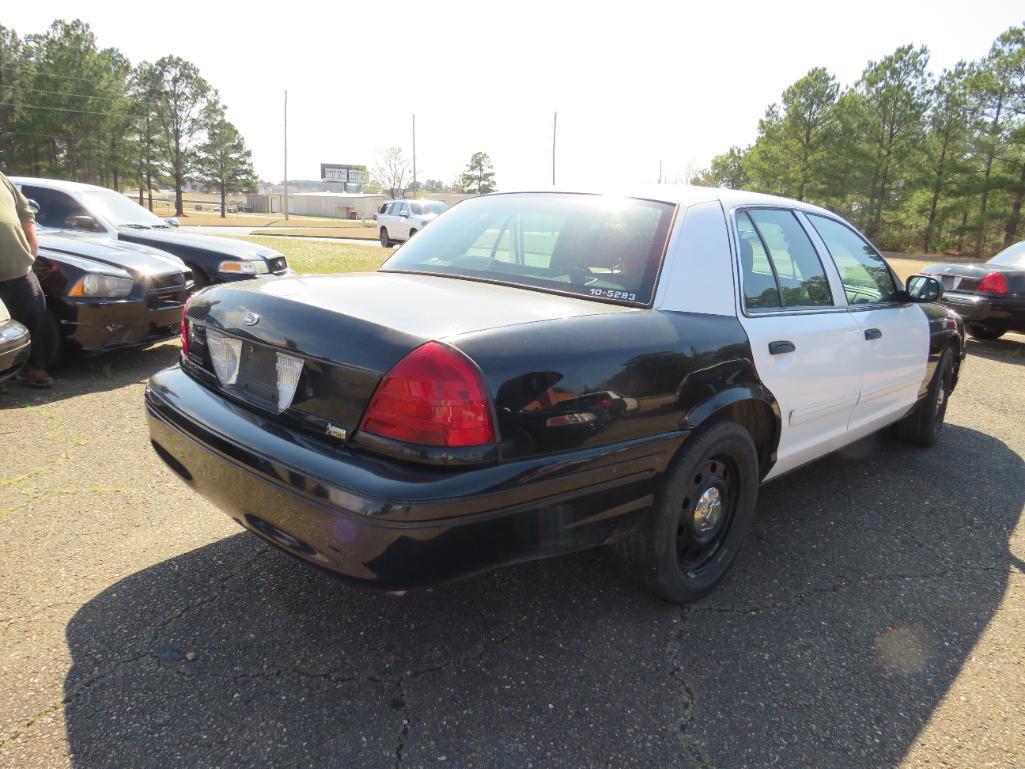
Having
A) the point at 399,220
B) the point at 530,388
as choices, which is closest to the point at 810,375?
the point at 530,388

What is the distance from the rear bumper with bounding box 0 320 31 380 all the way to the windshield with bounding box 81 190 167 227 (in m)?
3.17

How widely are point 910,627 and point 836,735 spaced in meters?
0.81

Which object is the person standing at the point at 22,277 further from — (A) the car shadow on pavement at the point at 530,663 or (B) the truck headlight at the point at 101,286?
(A) the car shadow on pavement at the point at 530,663

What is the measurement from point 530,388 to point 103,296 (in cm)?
458

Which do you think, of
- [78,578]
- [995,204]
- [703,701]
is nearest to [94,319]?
[78,578]

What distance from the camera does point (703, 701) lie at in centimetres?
211

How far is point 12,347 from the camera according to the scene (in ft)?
13.5

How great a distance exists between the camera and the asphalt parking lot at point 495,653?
190 centimetres

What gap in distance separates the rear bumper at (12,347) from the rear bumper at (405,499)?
8.65ft

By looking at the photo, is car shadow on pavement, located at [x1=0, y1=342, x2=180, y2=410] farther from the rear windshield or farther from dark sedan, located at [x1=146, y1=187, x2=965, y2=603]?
the rear windshield

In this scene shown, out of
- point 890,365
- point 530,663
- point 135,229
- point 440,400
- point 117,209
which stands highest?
point 117,209

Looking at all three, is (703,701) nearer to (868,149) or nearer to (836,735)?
(836,735)

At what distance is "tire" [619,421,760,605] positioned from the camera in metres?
2.34

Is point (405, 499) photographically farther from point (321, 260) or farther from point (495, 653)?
point (321, 260)
